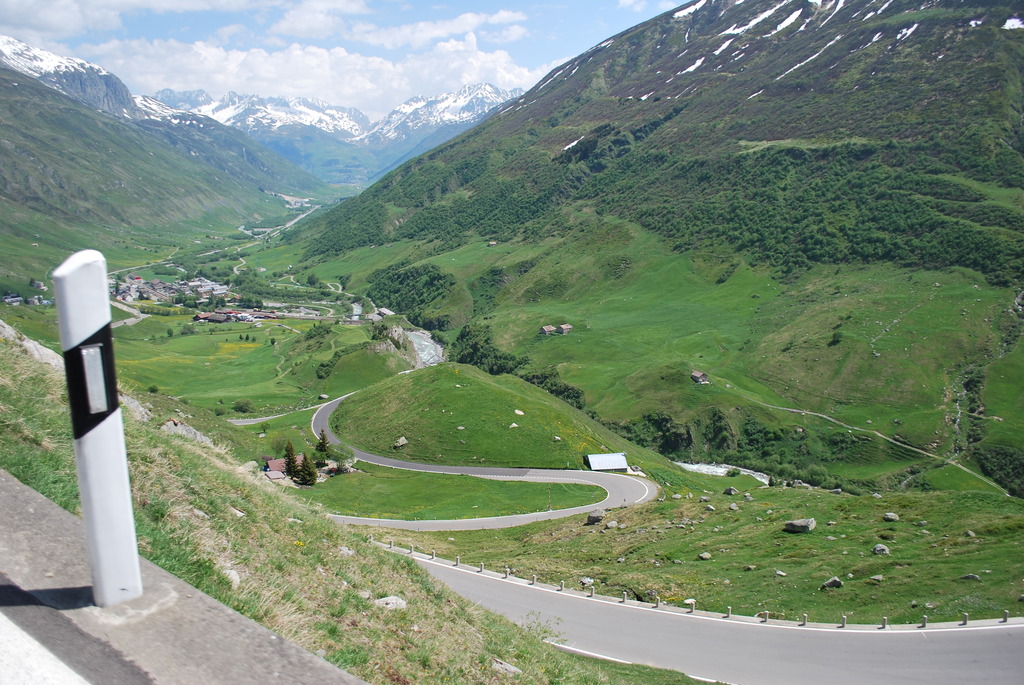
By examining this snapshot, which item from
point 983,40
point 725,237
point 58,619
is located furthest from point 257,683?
point 983,40

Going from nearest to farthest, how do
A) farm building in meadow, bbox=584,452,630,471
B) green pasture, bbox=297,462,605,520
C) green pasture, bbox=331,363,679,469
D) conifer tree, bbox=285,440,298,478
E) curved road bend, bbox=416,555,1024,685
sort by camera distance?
curved road bend, bbox=416,555,1024,685
green pasture, bbox=297,462,605,520
conifer tree, bbox=285,440,298,478
farm building in meadow, bbox=584,452,630,471
green pasture, bbox=331,363,679,469

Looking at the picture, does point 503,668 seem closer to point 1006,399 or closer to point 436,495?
point 436,495

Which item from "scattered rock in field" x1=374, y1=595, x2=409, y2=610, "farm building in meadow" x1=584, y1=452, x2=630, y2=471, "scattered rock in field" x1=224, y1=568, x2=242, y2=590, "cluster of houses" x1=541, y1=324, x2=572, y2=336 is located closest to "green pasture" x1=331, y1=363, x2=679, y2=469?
"farm building in meadow" x1=584, y1=452, x2=630, y2=471

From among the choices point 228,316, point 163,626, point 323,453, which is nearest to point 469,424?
point 323,453

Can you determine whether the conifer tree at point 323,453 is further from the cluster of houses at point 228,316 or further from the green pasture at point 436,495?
the cluster of houses at point 228,316

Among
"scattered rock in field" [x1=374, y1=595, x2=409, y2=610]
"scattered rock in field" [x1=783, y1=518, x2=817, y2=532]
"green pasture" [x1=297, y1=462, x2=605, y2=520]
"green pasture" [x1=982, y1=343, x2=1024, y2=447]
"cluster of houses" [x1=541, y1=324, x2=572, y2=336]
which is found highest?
"scattered rock in field" [x1=374, y1=595, x2=409, y2=610]

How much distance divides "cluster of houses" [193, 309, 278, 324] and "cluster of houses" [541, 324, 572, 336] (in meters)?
82.6

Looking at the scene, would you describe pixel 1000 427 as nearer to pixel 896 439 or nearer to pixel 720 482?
pixel 896 439

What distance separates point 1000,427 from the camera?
85.3 m

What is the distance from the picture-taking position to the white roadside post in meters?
3.57

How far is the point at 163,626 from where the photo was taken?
4078mm

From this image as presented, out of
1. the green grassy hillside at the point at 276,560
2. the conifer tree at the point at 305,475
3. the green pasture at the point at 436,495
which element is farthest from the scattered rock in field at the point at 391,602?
the conifer tree at the point at 305,475

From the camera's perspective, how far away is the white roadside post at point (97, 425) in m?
3.57

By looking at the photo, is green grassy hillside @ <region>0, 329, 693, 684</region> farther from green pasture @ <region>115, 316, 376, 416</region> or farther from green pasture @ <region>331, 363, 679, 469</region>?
green pasture @ <region>115, 316, 376, 416</region>
